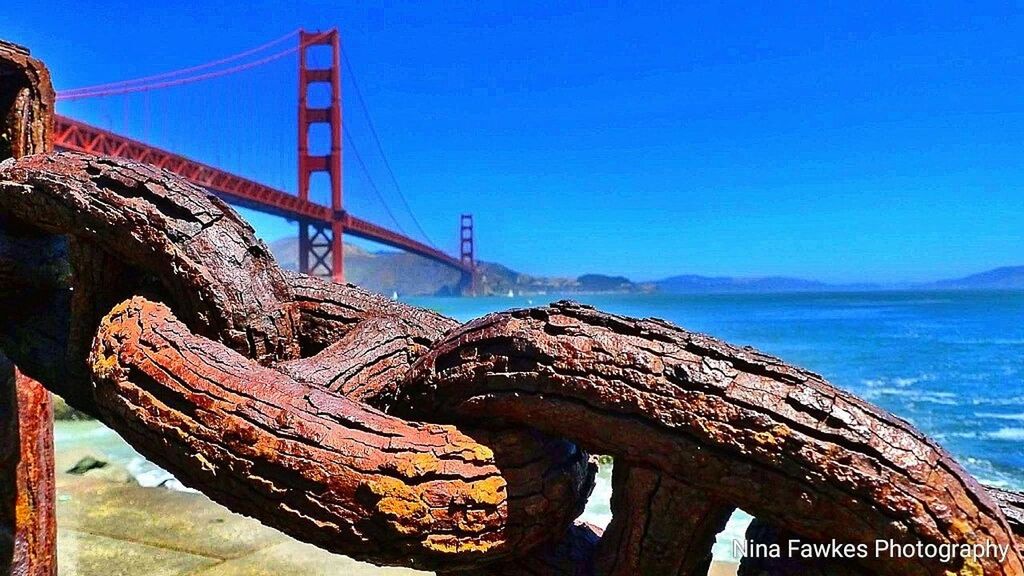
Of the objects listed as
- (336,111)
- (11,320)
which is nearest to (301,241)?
(336,111)

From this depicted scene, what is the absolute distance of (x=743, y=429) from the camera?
59 centimetres

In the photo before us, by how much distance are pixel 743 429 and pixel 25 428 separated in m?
1.32

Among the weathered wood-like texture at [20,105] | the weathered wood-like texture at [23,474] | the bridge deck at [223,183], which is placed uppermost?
the bridge deck at [223,183]

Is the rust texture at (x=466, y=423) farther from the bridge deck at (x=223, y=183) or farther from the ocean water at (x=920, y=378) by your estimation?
the bridge deck at (x=223, y=183)

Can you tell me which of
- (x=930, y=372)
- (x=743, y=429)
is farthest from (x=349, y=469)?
(x=930, y=372)

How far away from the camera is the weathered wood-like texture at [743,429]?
566 millimetres

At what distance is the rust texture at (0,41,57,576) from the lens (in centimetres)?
132

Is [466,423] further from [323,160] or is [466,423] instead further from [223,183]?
[323,160]

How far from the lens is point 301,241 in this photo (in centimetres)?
2698

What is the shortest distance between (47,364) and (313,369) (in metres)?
0.46

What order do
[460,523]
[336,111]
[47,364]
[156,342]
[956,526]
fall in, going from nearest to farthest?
1. [956,526]
2. [460,523]
3. [156,342]
4. [47,364]
5. [336,111]

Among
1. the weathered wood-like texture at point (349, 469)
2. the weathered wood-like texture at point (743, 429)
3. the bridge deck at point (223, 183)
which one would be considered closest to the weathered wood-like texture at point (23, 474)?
the weathered wood-like texture at point (349, 469)

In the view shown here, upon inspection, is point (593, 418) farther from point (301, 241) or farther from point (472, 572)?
point (301, 241)

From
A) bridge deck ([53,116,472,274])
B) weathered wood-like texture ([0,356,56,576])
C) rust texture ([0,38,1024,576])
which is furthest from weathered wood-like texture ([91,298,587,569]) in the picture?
bridge deck ([53,116,472,274])
